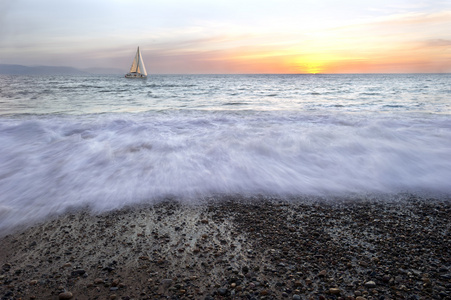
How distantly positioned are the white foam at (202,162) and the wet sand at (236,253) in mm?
559

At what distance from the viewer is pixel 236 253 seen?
2439mm

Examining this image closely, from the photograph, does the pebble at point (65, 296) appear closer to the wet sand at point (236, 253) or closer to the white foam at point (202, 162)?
the wet sand at point (236, 253)

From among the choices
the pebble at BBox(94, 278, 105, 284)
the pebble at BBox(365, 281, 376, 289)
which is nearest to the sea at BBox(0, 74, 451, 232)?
the pebble at BBox(94, 278, 105, 284)

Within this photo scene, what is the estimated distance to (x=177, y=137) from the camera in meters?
6.76

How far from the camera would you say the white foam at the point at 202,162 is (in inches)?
150

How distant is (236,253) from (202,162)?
2.70 meters

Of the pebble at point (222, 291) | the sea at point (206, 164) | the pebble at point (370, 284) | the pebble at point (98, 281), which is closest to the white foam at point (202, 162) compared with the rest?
the sea at point (206, 164)

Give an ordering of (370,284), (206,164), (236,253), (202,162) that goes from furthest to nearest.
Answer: (202,162), (206,164), (236,253), (370,284)

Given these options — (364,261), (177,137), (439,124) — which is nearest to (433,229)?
(364,261)

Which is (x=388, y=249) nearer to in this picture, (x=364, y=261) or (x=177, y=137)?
(x=364, y=261)

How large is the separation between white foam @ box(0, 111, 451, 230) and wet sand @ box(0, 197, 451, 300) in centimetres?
56

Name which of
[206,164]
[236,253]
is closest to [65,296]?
[236,253]

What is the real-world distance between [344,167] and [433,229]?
198 cm

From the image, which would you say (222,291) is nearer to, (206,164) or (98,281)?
(98,281)
